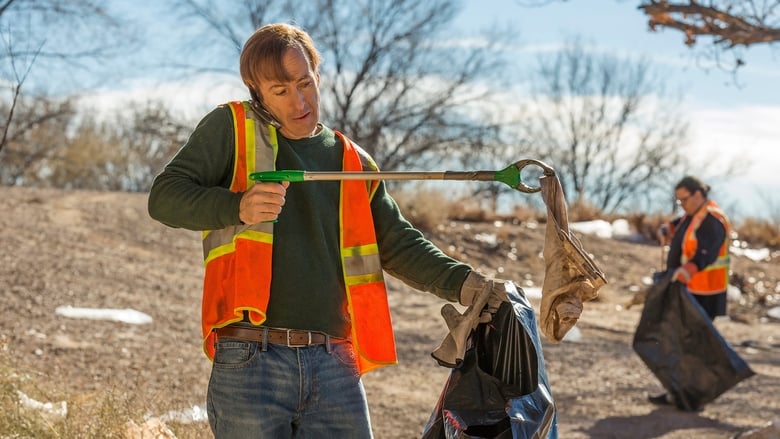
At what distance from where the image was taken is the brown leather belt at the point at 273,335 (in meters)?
2.82

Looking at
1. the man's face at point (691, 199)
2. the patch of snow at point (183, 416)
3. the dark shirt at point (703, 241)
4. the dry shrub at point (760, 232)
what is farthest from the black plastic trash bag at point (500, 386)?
the dry shrub at point (760, 232)

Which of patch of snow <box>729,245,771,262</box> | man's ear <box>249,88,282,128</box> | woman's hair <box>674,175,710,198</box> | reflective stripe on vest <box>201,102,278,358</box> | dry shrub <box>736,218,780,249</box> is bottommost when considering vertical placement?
patch of snow <box>729,245,771,262</box>

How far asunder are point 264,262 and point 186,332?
6.76m

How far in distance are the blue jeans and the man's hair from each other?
2.34ft

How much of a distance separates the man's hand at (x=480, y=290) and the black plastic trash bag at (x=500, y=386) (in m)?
0.03

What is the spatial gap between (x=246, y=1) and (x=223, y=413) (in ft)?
58.9

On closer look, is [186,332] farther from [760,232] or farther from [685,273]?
[760,232]

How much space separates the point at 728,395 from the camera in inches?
357

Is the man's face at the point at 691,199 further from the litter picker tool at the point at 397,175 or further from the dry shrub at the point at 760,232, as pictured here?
the dry shrub at the point at 760,232

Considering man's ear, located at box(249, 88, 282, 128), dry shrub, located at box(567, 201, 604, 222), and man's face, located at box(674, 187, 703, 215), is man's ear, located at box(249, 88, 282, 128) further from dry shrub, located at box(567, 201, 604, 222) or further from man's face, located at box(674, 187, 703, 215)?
dry shrub, located at box(567, 201, 604, 222)

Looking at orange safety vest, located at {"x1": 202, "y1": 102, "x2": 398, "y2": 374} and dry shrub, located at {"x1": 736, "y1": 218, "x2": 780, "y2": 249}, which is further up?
orange safety vest, located at {"x1": 202, "y1": 102, "x2": 398, "y2": 374}

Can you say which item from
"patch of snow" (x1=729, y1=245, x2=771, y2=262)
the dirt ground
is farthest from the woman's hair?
"patch of snow" (x1=729, y1=245, x2=771, y2=262)

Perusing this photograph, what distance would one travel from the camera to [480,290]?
311cm

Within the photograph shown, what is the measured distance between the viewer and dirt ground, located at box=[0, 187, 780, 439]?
7.52 meters
